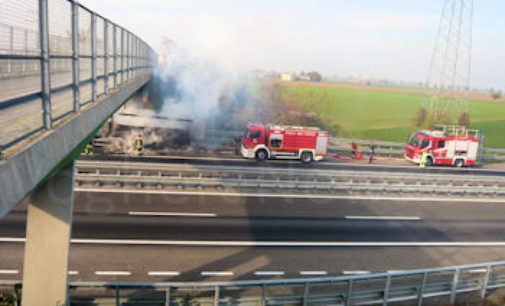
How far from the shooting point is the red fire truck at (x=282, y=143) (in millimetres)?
26109

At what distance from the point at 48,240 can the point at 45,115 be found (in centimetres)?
425

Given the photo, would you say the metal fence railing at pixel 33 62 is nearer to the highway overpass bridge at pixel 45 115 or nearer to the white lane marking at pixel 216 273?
the highway overpass bridge at pixel 45 115

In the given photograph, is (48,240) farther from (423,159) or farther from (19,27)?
(423,159)

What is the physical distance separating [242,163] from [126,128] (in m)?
8.26

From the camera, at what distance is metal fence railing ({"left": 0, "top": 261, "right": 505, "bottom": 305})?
845cm

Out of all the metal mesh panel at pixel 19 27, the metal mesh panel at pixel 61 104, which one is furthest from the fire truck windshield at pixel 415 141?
the metal mesh panel at pixel 19 27

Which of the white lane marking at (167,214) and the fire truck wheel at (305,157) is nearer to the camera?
the white lane marking at (167,214)

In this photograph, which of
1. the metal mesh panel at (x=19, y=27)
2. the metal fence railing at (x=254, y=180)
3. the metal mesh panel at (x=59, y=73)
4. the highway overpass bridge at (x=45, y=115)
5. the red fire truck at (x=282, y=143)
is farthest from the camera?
the red fire truck at (x=282, y=143)

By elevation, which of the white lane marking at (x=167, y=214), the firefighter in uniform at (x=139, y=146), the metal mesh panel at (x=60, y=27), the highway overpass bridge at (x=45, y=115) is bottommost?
the white lane marking at (x=167, y=214)

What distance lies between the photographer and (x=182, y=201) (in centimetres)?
1719

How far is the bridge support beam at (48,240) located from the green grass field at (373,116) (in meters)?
41.9

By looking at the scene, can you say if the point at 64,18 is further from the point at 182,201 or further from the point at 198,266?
the point at 182,201

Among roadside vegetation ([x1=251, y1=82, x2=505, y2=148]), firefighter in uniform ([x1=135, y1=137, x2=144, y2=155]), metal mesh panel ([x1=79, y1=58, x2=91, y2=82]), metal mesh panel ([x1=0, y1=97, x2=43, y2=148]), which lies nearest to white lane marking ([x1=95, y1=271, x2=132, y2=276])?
metal mesh panel ([x1=79, y1=58, x2=91, y2=82])

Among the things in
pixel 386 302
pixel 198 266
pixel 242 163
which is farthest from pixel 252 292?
pixel 242 163
